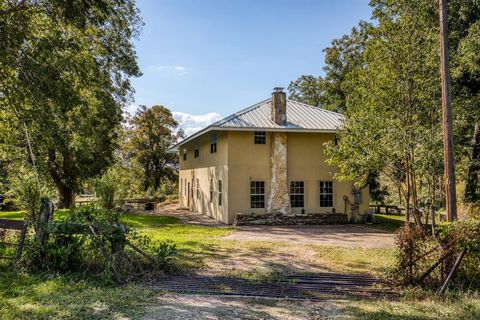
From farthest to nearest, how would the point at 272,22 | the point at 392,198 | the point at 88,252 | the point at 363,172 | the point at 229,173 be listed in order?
the point at 392,198 → the point at 229,173 → the point at 272,22 → the point at 363,172 → the point at 88,252

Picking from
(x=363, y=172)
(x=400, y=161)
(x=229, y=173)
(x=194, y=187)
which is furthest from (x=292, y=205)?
(x=194, y=187)

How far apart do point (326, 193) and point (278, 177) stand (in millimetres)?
2781

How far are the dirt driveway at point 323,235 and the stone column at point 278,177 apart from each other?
1306 mm

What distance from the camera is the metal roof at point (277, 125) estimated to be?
1719 centimetres

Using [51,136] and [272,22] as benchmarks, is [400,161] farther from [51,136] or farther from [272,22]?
[51,136]

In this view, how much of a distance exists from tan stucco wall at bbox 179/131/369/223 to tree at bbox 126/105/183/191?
17880mm

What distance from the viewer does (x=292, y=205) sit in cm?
1809

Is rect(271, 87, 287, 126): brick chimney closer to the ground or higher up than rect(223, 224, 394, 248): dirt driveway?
higher up

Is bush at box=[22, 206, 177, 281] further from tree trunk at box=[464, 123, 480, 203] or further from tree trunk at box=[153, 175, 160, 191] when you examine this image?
tree trunk at box=[153, 175, 160, 191]

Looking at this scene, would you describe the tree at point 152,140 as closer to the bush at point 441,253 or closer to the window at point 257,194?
the window at point 257,194

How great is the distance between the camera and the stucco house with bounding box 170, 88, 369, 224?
17.5 metres

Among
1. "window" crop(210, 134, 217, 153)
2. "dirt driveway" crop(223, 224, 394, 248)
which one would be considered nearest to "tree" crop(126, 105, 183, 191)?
"window" crop(210, 134, 217, 153)

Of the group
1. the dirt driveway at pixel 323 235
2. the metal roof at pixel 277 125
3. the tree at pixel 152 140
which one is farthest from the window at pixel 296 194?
the tree at pixel 152 140

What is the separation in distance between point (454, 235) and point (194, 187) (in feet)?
62.7
